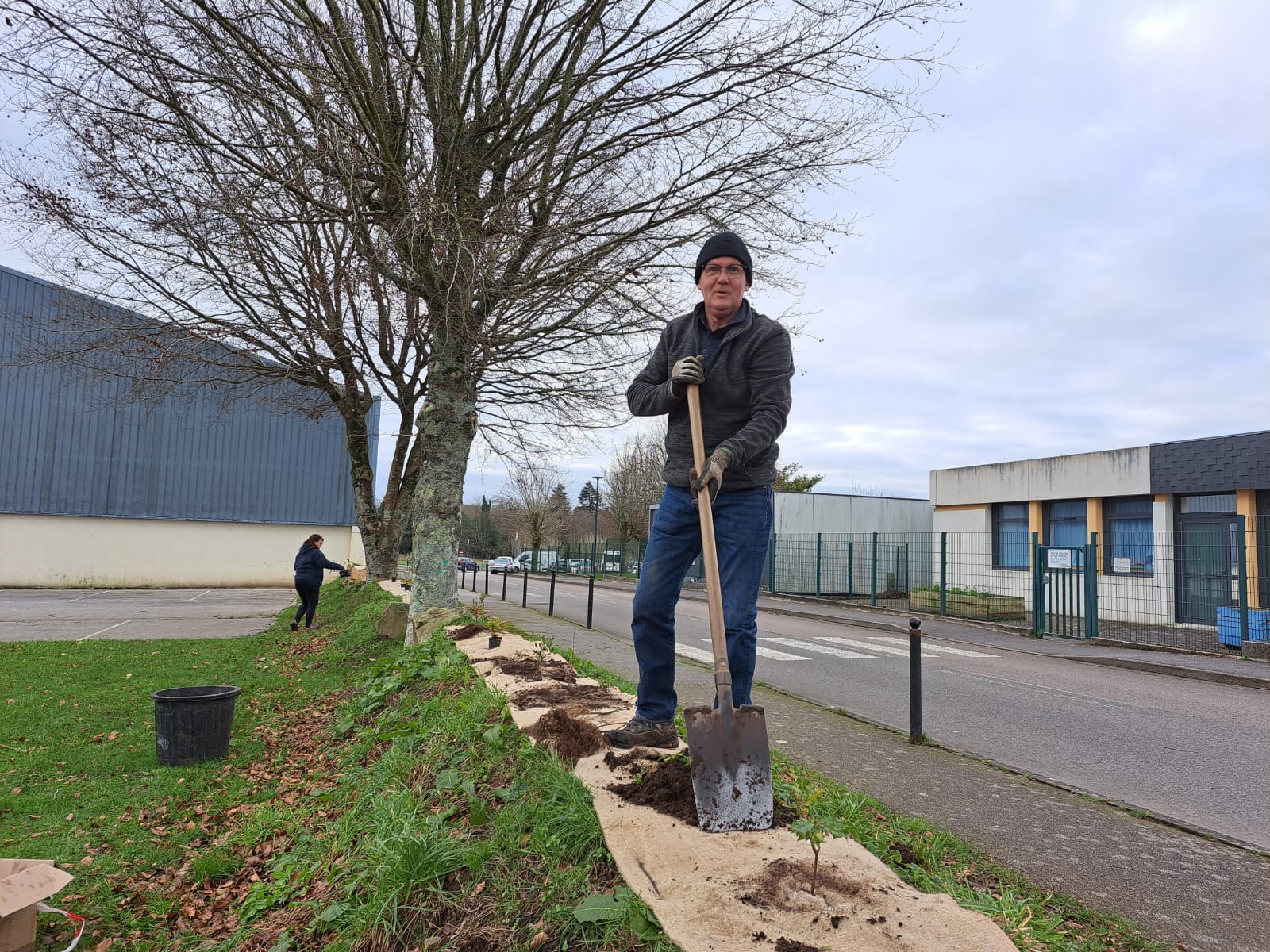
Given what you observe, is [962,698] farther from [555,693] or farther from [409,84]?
[409,84]

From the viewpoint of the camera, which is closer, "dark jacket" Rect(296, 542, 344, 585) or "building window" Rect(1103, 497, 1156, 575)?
"dark jacket" Rect(296, 542, 344, 585)

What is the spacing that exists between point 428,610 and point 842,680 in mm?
4908

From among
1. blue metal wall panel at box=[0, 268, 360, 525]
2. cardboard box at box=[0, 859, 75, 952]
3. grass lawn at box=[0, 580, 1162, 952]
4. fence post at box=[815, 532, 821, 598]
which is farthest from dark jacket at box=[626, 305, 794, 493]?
blue metal wall panel at box=[0, 268, 360, 525]

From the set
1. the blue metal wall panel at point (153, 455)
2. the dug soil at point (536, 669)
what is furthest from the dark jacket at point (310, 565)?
the blue metal wall panel at point (153, 455)

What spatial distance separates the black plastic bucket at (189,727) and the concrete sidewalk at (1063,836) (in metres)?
4.22

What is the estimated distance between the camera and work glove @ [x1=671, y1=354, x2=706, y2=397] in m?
3.16

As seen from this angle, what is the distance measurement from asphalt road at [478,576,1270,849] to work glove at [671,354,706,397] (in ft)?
12.0

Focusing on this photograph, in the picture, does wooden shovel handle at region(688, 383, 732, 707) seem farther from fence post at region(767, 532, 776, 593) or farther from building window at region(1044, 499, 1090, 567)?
fence post at region(767, 532, 776, 593)

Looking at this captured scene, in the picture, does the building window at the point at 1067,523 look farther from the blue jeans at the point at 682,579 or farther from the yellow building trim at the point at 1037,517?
the blue jeans at the point at 682,579

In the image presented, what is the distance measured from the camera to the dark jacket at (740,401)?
125 inches

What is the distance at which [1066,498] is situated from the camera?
20.9 meters

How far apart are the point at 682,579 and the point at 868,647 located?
410 inches

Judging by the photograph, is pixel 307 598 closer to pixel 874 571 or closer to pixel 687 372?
pixel 687 372

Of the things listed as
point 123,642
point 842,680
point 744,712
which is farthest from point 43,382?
point 744,712
